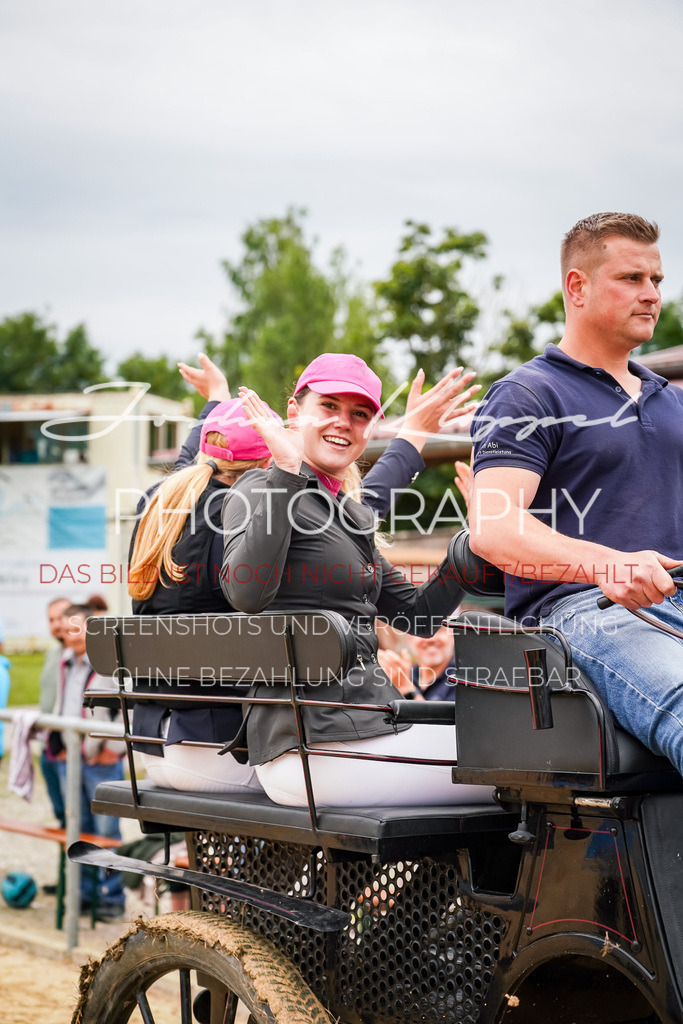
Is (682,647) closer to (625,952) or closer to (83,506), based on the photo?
(625,952)

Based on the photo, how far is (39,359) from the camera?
51031 mm

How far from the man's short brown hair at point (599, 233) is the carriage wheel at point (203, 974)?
5.84 ft

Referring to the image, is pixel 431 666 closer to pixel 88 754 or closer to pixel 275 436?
pixel 88 754

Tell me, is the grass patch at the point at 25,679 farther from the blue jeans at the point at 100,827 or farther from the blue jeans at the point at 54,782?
the blue jeans at the point at 100,827

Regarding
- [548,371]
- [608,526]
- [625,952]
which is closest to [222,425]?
[548,371]

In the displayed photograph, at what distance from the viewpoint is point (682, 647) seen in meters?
2.09

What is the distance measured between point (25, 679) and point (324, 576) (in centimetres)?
1816

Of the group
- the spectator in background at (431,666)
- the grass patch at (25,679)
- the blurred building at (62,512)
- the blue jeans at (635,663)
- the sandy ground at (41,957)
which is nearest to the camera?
the blue jeans at (635,663)

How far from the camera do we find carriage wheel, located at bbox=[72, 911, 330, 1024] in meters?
2.38

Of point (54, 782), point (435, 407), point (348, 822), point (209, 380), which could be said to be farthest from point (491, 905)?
point (54, 782)

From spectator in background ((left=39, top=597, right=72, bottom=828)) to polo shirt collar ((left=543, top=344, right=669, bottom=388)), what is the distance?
575 cm

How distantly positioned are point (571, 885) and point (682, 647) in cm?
51

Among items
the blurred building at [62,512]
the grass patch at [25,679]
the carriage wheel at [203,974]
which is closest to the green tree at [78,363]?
the grass patch at [25,679]

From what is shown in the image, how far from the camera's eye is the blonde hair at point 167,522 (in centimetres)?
310
